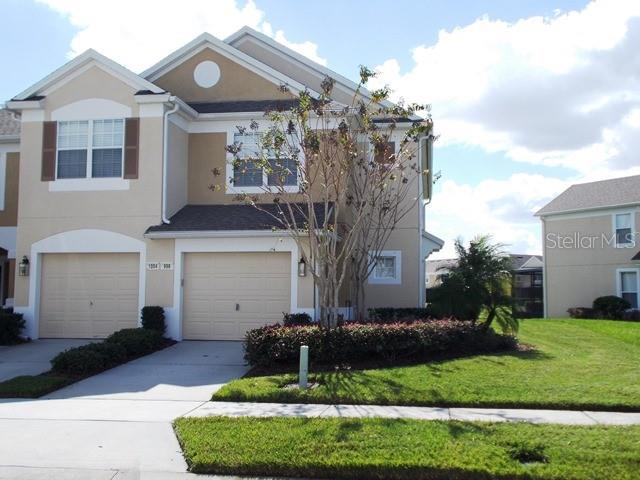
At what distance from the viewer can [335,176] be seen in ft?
46.6

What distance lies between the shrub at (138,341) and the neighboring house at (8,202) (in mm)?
7149

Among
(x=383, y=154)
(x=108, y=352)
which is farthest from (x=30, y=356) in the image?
(x=383, y=154)

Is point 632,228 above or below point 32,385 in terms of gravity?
above

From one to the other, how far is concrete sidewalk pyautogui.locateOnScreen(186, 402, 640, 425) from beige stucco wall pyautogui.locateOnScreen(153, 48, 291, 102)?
10.8m

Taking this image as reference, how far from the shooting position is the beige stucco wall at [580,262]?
94.9ft

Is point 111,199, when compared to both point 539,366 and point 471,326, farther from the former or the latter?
point 539,366

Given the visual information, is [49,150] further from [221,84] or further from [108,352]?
[108,352]

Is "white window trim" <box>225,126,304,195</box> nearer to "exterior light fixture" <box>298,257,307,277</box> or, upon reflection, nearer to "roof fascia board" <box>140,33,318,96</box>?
"roof fascia board" <box>140,33,318,96</box>

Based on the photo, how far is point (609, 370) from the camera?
434 inches

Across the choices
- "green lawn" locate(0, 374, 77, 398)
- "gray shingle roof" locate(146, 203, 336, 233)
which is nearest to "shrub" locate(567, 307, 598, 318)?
"gray shingle roof" locate(146, 203, 336, 233)

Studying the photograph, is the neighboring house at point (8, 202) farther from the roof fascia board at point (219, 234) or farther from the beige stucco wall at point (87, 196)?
the roof fascia board at point (219, 234)

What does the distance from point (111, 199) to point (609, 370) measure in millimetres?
12137

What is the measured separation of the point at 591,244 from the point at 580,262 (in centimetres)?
105

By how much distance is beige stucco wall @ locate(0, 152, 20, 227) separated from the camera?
18.7 metres
